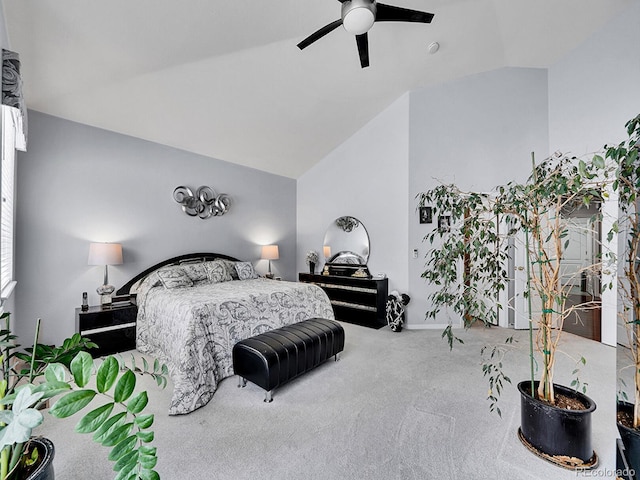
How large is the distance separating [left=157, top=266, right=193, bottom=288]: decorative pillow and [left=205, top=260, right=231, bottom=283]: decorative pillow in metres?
0.34

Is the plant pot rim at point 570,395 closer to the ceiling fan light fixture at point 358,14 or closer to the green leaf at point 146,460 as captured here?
the green leaf at point 146,460

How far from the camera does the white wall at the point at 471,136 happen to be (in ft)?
14.1

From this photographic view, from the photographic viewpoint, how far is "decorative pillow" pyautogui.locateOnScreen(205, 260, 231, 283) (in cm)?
407

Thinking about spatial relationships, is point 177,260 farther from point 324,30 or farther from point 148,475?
point 148,475

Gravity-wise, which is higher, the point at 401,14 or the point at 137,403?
the point at 401,14

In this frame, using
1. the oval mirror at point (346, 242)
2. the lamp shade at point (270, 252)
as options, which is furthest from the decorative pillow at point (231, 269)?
the oval mirror at point (346, 242)

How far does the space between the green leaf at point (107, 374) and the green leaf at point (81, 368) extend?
2 cm

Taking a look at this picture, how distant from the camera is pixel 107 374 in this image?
63 cm

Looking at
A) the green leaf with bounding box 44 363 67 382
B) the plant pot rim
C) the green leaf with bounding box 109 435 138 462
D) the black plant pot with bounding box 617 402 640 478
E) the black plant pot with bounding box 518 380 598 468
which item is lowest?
the black plant pot with bounding box 518 380 598 468

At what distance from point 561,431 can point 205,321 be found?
100 inches

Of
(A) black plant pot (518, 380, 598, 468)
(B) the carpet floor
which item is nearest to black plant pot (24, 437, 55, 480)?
(B) the carpet floor

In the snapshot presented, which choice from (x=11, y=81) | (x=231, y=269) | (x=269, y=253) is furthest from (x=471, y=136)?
(x=11, y=81)

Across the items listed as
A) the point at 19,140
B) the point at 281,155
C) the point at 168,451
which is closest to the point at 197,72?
the point at 19,140

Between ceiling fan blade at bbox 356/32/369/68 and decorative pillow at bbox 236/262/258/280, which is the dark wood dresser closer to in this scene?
decorative pillow at bbox 236/262/258/280
